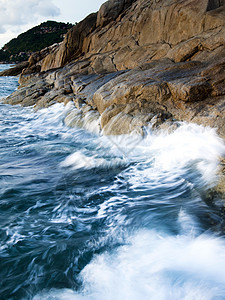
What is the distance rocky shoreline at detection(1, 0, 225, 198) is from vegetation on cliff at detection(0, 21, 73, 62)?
55.1 m

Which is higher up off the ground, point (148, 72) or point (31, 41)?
point (31, 41)

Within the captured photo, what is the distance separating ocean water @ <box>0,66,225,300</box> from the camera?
99.8 inches

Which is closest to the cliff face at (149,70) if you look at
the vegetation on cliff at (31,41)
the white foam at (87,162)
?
the white foam at (87,162)

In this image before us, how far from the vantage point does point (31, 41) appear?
72.9 m

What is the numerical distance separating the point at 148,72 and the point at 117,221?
5.61 m

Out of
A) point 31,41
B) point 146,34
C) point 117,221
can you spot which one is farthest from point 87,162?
point 31,41

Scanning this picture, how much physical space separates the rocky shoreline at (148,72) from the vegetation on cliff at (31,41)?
5506 centimetres

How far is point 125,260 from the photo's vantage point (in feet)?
9.16

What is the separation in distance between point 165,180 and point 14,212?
269 cm

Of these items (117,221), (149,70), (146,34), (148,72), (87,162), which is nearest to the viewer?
(117,221)

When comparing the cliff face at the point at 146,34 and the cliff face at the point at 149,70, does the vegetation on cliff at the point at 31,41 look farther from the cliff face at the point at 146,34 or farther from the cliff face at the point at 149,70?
the cliff face at the point at 149,70

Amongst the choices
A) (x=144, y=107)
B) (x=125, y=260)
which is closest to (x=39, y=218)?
(x=125, y=260)

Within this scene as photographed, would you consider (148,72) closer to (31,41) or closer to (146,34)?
(146,34)

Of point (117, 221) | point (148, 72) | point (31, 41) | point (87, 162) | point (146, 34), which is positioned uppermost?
point (31, 41)
